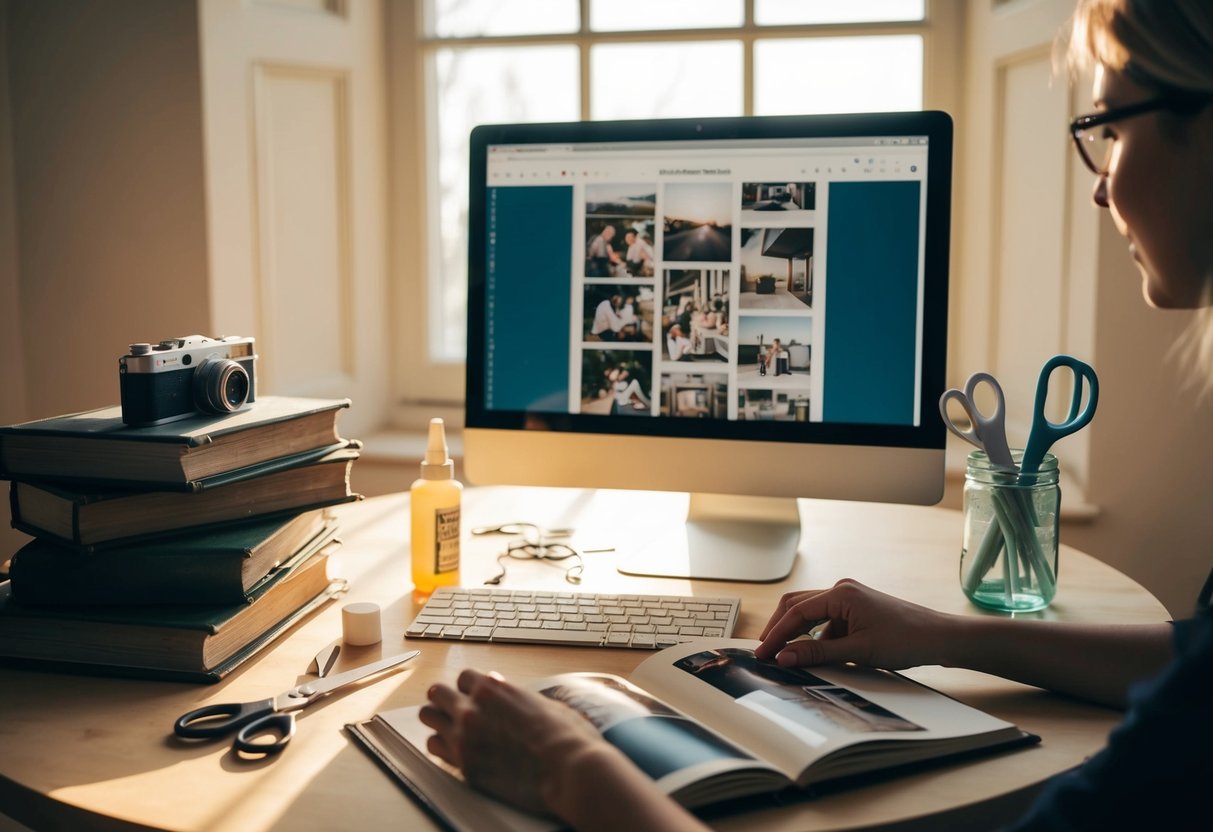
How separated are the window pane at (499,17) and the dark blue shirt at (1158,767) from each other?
183 centimetres

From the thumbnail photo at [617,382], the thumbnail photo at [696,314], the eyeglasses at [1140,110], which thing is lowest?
the thumbnail photo at [617,382]

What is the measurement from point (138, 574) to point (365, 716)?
25cm

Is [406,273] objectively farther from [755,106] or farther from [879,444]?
[879,444]

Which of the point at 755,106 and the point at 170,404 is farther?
the point at 755,106

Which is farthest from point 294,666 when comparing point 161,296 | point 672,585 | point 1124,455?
A: point 1124,455

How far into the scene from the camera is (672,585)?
1119 millimetres

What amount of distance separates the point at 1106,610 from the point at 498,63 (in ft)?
5.30

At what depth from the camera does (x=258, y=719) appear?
0.76m

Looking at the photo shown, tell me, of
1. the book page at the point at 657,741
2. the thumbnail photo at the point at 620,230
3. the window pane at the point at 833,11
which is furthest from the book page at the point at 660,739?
the window pane at the point at 833,11

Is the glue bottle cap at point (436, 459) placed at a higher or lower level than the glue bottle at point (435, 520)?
higher

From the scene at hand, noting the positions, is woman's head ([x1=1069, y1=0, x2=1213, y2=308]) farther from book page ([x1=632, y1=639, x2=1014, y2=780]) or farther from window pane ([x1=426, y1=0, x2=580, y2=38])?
window pane ([x1=426, y1=0, x2=580, y2=38])

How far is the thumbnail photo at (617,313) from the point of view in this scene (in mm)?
1214

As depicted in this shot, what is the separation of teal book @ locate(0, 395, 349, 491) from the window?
1268 millimetres

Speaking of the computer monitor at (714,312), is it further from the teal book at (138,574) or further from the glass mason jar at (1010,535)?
the teal book at (138,574)
